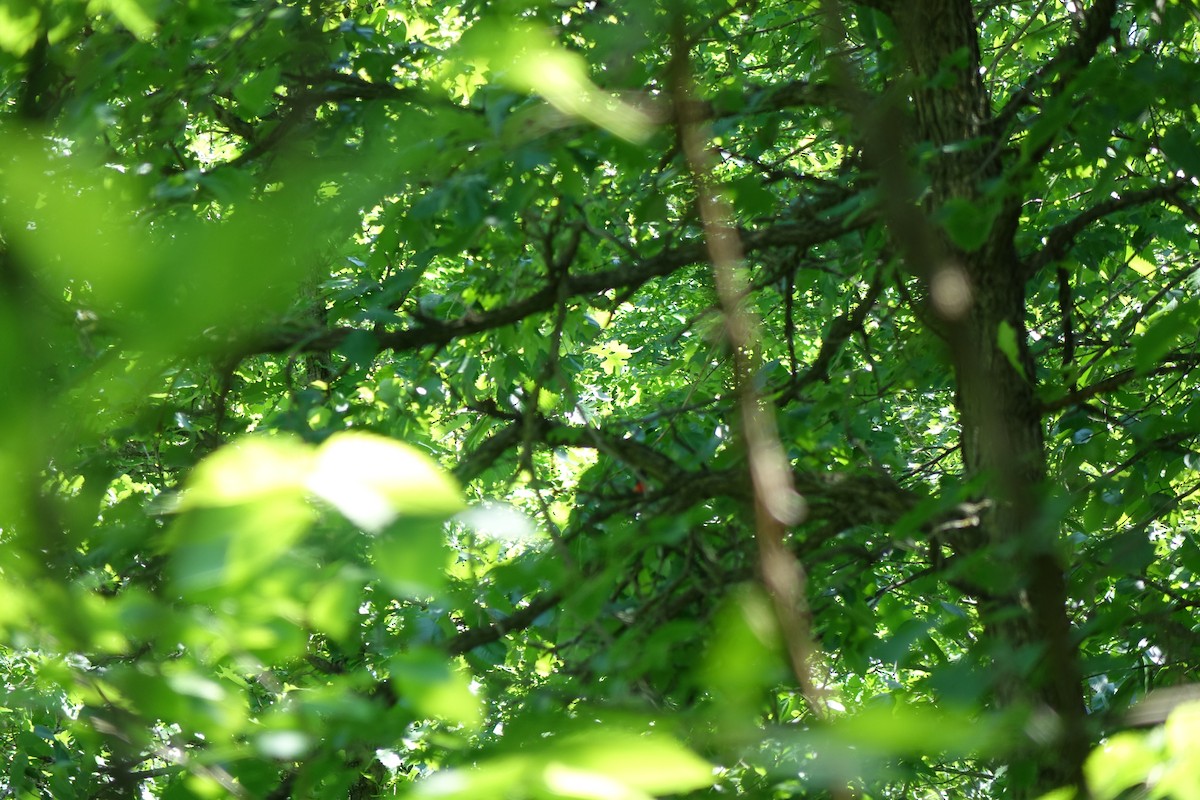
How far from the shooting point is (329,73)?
112 inches

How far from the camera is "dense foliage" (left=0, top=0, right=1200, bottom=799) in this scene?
83cm

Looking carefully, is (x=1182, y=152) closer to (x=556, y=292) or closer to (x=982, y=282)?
(x=982, y=282)

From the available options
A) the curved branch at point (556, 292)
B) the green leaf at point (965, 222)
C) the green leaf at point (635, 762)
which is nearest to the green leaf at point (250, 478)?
the green leaf at point (635, 762)

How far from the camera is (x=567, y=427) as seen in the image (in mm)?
2059

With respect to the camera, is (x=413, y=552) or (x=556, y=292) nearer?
(x=413, y=552)

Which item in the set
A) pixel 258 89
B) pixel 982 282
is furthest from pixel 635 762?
pixel 982 282

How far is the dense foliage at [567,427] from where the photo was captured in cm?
83

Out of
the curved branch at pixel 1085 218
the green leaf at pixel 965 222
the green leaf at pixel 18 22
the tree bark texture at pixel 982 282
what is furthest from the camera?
the curved branch at pixel 1085 218

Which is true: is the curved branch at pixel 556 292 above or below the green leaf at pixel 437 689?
above

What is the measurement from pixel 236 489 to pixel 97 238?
210 millimetres

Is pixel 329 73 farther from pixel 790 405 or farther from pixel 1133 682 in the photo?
pixel 1133 682

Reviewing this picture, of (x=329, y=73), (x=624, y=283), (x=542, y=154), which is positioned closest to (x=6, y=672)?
(x=329, y=73)

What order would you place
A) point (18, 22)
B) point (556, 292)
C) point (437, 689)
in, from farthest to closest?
1. point (556, 292)
2. point (18, 22)
3. point (437, 689)

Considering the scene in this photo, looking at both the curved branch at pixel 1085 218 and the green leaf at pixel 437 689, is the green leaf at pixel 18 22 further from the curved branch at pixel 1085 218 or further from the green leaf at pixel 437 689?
the curved branch at pixel 1085 218
